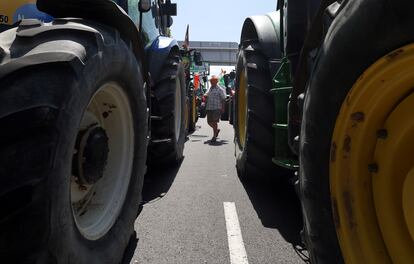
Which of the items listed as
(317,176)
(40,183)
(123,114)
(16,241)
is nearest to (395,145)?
(317,176)

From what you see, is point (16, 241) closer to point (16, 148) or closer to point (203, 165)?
point (16, 148)

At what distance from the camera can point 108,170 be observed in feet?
9.59

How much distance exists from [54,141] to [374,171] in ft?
4.26

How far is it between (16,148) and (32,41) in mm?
565

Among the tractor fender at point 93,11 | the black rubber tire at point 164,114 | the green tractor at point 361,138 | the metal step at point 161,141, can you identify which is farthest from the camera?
the black rubber tire at point 164,114

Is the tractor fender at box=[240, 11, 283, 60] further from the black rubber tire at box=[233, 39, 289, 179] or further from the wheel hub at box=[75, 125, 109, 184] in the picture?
the wheel hub at box=[75, 125, 109, 184]

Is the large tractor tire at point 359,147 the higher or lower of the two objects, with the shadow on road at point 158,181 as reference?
higher

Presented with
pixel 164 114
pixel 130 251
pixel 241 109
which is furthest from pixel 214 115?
pixel 130 251

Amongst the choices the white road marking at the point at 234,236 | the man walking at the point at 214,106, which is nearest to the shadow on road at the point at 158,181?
the white road marking at the point at 234,236

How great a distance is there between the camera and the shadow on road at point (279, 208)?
11.8 feet

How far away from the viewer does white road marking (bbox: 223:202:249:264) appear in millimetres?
3156

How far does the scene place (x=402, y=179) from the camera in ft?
5.70

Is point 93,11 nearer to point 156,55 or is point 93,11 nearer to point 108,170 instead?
point 108,170

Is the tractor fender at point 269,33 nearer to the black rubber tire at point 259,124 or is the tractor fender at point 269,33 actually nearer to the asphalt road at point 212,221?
the black rubber tire at point 259,124
